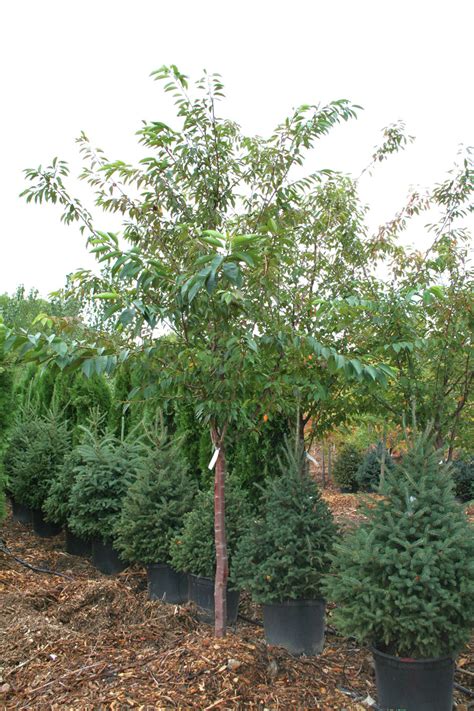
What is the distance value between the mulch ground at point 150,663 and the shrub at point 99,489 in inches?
39.1

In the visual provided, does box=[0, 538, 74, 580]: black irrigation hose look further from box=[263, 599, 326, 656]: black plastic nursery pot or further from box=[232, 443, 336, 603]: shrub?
box=[263, 599, 326, 656]: black plastic nursery pot

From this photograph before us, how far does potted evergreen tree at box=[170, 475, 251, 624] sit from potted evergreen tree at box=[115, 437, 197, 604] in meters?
0.27

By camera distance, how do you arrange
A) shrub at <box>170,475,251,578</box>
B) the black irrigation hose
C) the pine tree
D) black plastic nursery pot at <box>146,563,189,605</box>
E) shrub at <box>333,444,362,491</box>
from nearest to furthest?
shrub at <box>170,475,251,578</box> < black plastic nursery pot at <box>146,563,189,605</box> < the black irrigation hose < the pine tree < shrub at <box>333,444,362,491</box>

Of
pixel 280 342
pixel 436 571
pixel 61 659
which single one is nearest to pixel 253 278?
pixel 280 342

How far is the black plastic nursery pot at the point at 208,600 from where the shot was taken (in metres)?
4.52

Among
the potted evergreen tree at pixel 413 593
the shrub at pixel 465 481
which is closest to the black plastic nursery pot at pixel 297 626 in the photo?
the potted evergreen tree at pixel 413 593

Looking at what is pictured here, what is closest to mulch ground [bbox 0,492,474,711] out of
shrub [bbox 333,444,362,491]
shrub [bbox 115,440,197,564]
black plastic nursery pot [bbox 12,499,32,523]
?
shrub [bbox 115,440,197,564]

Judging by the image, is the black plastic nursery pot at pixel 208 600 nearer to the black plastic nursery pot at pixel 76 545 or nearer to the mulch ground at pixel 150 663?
the mulch ground at pixel 150 663

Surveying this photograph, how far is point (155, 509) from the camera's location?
529cm

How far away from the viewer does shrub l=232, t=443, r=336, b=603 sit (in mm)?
3918

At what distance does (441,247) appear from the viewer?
486cm

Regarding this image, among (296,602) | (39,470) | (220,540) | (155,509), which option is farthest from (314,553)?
(39,470)

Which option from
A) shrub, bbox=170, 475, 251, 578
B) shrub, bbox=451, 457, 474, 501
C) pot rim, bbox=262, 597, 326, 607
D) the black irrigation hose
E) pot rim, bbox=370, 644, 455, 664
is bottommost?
the black irrigation hose

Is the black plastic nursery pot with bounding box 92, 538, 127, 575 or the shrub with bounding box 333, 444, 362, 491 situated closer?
the black plastic nursery pot with bounding box 92, 538, 127, 575
